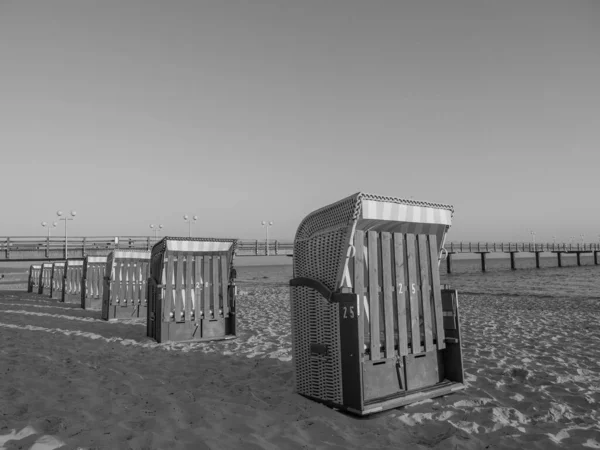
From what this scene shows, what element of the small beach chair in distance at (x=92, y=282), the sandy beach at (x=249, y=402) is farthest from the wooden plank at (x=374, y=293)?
the small beach chair in distance at (x=92, y=282)

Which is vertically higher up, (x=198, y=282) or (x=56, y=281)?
(x=198, y=282)

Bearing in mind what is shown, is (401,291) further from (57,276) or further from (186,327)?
(57,276)

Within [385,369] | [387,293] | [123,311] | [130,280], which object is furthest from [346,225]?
[123,311]

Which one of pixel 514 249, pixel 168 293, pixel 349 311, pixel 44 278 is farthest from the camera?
pixel 514 249

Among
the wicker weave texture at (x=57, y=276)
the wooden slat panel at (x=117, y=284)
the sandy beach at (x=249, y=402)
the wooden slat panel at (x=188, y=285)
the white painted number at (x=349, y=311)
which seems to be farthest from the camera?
the wicker weave texture at (x=57, y=276)

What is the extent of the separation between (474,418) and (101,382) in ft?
14.0

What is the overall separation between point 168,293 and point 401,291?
501 cm

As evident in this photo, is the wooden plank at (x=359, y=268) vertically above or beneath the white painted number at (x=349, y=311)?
above

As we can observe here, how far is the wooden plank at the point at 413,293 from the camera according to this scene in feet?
14.0

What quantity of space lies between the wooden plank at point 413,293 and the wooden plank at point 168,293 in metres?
4.97

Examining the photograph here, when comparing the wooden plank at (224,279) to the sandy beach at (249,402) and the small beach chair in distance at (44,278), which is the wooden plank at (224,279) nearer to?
the sandy beach at (249,402)

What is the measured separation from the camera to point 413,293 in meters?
4.31

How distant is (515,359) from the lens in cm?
596

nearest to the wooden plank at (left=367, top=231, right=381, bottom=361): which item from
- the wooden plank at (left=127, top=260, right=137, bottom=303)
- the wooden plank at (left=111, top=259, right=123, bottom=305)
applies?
the wooden plank at (left=127, top=260, right=137, bottom=303)
